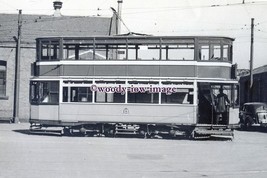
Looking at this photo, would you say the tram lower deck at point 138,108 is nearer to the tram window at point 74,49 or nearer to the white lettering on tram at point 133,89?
the white lettering on tram at point 133,89

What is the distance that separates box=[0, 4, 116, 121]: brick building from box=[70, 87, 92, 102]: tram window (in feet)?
34.0

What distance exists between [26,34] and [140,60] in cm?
1432

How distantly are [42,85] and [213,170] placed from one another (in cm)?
1189

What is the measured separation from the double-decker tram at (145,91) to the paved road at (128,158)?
1171 mm

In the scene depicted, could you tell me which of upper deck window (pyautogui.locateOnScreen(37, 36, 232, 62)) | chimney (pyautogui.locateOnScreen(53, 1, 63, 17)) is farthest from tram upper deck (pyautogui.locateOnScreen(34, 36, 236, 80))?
chimney (pyautogui.locateOnScreen(53, 1, 63, 17))

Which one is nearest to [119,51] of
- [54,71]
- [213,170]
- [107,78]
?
[107,78]

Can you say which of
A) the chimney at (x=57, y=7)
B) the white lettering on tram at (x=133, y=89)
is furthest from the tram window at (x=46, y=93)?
the chimney at (x=57, y=7)

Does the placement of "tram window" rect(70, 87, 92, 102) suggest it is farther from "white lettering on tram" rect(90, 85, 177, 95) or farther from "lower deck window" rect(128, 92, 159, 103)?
"lower deck window" rect(128, 92, 159, 103)

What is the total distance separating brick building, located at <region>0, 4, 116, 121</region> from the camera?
2942cm

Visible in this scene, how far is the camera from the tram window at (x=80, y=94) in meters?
20.0

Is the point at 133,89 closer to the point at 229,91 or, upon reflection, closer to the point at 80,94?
the point at 80,94

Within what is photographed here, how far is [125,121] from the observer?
64.2ft

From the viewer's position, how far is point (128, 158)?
13.1m

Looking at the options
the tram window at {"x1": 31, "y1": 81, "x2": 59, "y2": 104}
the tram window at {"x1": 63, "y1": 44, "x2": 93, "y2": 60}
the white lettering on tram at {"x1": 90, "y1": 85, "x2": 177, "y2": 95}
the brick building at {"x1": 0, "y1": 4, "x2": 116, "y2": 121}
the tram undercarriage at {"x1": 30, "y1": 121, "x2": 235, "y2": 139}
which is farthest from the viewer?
the brick building at {"x1": 0, "y1": 4, "x2": 116, "y2": 121}
